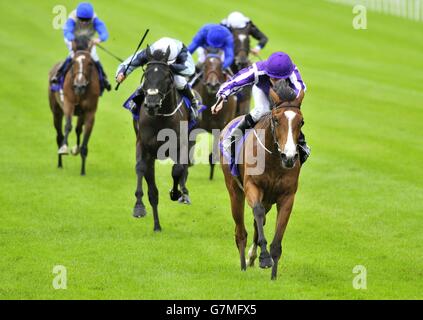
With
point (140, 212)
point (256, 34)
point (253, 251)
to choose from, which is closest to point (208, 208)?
point (140, 212)

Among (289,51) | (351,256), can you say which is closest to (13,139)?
(351,256)

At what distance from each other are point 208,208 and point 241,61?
4.77m

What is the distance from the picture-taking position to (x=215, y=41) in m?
18.1

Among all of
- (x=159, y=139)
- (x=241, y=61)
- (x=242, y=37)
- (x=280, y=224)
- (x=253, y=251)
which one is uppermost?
(x=242, y=37)

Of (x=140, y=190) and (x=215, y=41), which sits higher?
(x=215, y=41)

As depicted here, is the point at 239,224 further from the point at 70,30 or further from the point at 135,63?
the point at 70,30

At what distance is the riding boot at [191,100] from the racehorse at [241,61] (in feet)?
14.3

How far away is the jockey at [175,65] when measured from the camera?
→ 13.6 m

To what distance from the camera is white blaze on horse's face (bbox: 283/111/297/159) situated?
1007 centimetres

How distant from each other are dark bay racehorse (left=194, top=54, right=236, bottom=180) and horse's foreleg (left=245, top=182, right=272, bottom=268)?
6896mm

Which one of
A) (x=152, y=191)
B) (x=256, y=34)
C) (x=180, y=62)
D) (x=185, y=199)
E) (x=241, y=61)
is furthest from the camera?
(x=256, y=34)

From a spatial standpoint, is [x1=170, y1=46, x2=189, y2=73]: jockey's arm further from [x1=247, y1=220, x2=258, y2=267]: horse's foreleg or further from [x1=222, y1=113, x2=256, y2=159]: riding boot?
[x1=247, y1=220, x2=258, y2=267]: horse's foreleg

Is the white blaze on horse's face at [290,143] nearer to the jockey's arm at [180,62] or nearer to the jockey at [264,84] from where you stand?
the jockey at [264,84]

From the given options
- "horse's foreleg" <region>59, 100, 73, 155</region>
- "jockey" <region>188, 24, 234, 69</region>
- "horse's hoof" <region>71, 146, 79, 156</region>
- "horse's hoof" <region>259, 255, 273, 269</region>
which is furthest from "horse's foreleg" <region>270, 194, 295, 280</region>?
"horse's hoof" <region>71, 146, 79, 156</region>
